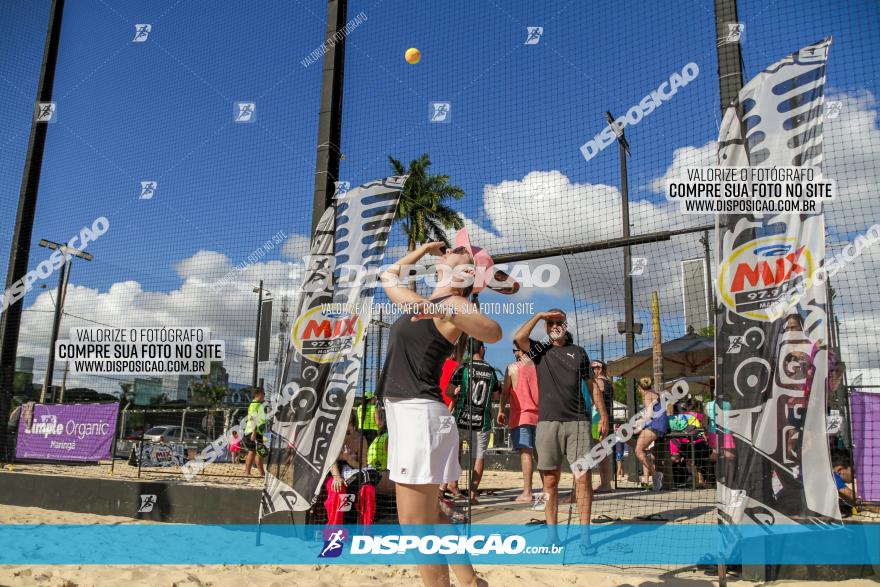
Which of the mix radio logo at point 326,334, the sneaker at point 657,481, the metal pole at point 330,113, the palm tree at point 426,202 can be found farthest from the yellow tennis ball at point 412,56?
the palm tree at point 426,202

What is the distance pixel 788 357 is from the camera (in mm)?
3975

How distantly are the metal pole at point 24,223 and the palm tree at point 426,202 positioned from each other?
64.3 feet

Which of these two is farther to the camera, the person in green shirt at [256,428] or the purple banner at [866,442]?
the person in green shirt at [256,428]

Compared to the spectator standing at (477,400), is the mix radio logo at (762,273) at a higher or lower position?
higher

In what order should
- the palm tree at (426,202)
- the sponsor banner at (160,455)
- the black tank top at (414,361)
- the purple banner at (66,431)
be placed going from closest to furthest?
the black tank top at (414,361)
the purple banner at (66,431)
the sponsor banner at (160,455)
the palm tree at (426,202)

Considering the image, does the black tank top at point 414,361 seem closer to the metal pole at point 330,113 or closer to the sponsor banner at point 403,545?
the sponsor banner at point 403,545

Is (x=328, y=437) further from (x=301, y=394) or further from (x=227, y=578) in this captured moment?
(x=227, y=578)

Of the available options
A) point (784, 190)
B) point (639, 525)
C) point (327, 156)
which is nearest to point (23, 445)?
point (327, 156)

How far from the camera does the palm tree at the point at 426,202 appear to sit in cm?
2955

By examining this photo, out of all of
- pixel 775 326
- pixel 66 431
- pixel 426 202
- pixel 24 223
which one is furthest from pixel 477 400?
pixel 426 202

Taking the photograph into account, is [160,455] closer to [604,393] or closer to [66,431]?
[66,431]

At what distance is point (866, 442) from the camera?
520 centimetres

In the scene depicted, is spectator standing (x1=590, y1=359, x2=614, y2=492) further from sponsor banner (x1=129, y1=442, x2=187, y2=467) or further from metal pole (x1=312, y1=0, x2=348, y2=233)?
sponsor banner (x1=129, y1=442, x2=187, y2=467)

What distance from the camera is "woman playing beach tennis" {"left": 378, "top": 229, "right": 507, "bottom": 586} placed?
2.41 meters
